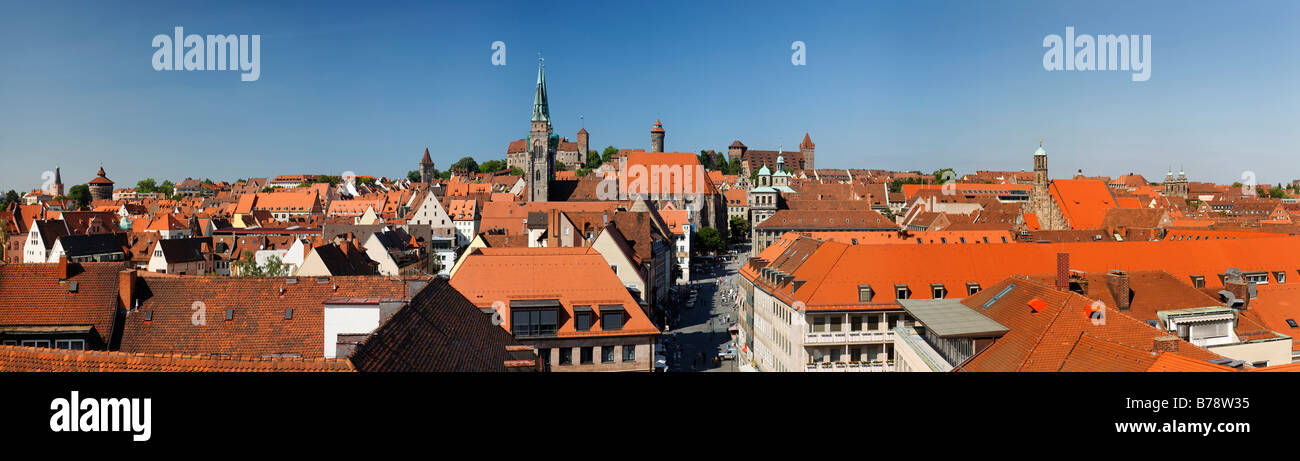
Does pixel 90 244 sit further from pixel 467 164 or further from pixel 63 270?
pixel 467 164

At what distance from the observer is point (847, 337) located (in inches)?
993

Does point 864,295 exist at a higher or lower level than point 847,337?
higher

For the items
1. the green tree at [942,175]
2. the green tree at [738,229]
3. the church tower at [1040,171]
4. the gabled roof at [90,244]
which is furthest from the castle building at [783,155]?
the gabled roof at [90,244]

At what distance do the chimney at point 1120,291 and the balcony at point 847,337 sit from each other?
662 cm

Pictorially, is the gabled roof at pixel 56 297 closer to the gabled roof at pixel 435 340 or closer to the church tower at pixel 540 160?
the gabled roof at pixel 435 340

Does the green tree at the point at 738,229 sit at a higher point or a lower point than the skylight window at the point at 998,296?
higher

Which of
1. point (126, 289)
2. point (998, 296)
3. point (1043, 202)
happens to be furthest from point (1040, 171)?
point (126, 289)

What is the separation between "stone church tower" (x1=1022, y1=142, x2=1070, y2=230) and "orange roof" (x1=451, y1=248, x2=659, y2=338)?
60565 millimetres

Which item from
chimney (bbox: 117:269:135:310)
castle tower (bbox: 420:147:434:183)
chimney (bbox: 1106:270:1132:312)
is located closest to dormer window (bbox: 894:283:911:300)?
chimney (bbox: 1106:270:1132:312)

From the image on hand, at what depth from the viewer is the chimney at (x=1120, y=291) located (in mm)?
20172

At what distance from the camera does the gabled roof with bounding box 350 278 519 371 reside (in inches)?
332

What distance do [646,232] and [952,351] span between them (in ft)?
85.1

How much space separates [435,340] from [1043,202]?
7477 centimetres
